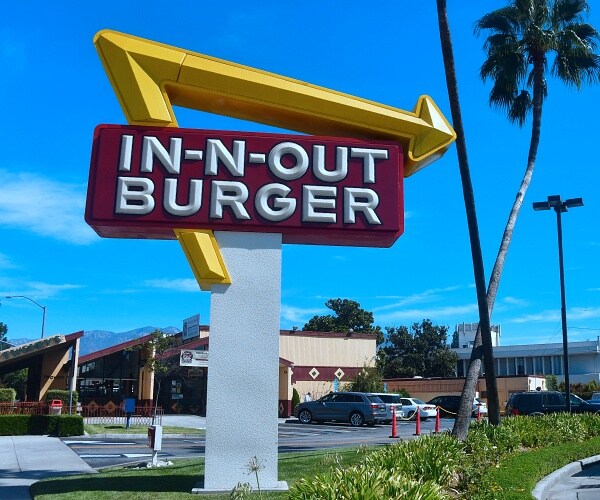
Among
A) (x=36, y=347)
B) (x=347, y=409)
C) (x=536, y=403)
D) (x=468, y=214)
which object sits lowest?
(x=347, y=409)

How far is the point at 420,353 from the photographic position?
83938 mm

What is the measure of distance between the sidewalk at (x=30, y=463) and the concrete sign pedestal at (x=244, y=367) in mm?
3262

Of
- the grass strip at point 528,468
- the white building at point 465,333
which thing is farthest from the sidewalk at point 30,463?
the white building at point 465,333

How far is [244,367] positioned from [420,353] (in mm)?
75104

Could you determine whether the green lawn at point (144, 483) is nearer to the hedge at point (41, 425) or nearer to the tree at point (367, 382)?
the hedge at point (41, 425)

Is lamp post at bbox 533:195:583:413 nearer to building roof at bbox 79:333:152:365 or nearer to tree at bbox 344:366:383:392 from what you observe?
tree at bbox 344:366:383:392

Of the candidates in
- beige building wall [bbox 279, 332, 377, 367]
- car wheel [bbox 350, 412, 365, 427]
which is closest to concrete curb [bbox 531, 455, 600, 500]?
car wheel [bbox 350, 412, 365, 427]

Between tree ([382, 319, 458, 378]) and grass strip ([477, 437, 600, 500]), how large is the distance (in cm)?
6201

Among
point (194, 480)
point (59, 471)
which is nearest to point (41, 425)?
point (59, 471)

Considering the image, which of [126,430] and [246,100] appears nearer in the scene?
[246,100]

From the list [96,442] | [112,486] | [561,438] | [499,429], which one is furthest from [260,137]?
[96,442]

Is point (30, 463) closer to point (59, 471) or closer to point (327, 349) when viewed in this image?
point (59, 471)

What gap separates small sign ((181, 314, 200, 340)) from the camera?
4500 cm

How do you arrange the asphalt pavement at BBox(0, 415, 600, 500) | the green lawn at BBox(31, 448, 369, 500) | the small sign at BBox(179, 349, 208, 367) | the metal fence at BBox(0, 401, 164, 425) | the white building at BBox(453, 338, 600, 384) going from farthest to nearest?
the white building at BBox(453, 338, 600, 384) < the metal fence at BBox(0, 401, 164, 425) < the small sign at BBox(179, 349, 208, 367) < the asphalt pavement at BBox(0, 415, 600, 500) < the green lawn at BBox(31, 448, 369, 500)
